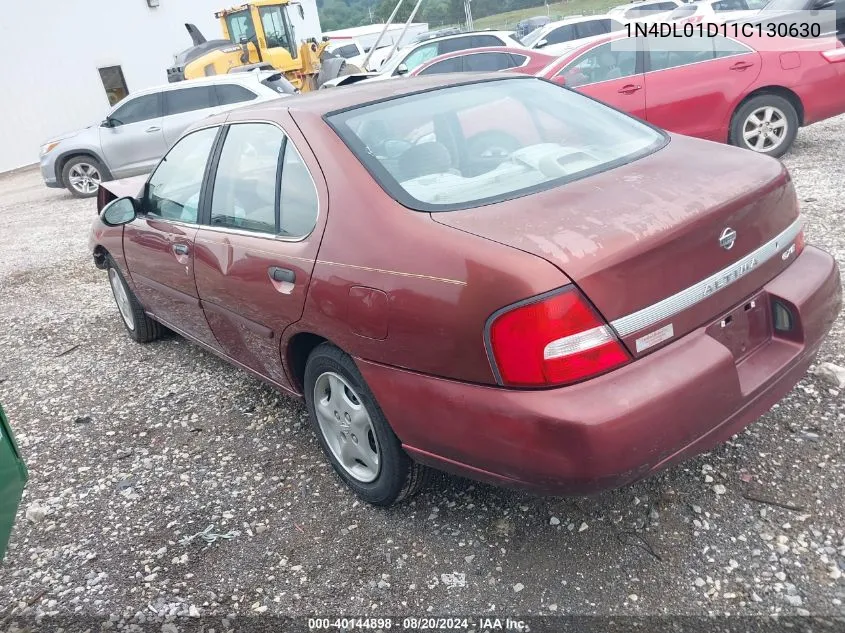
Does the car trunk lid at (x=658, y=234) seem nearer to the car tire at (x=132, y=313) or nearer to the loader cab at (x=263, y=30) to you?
the car tire at (x=132, y=313)

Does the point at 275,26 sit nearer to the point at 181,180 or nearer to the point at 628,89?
the point at 628,89

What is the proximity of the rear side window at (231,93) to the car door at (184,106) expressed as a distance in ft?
0.41

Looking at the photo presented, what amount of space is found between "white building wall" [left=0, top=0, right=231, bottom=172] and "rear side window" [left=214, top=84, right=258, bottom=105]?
11813mm

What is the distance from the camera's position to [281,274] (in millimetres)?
2670

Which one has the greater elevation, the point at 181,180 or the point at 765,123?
the point at 181,180

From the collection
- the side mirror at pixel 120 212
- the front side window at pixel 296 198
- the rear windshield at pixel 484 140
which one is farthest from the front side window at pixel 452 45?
the front side window at pixel 296 198

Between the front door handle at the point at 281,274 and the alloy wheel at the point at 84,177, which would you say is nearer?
Result: the front door handle at the point at 281,274

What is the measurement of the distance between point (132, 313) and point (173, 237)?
1479mm

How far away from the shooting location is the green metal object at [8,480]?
1.95 meters

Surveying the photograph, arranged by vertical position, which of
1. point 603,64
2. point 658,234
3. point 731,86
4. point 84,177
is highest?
point 658,234

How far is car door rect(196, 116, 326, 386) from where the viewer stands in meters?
2.62

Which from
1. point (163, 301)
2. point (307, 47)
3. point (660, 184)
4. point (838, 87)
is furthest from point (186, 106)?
point (660, 184)

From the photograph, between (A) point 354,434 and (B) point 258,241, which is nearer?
(A) point 354,434

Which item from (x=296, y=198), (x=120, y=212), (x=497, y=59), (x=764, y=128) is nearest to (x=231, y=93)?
(x=497, y=59)
